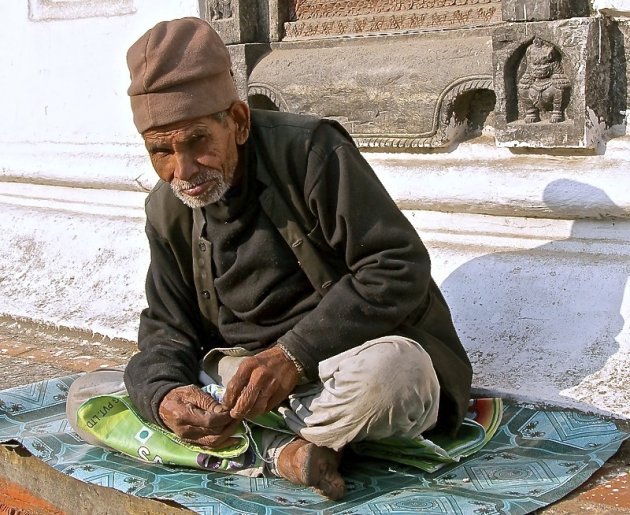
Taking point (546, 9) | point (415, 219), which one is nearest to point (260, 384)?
point (415, 219)

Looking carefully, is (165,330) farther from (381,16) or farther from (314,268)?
(381,16)

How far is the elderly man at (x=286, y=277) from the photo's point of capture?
2.51m

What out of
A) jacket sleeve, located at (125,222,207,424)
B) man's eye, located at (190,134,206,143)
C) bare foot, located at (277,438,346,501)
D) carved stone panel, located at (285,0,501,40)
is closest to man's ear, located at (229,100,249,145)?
man's eye, located at (190,134,206,143)

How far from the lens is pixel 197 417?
2.59 metres

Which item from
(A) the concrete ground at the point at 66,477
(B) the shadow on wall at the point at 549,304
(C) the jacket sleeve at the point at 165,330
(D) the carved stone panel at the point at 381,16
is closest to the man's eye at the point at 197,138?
(C) the jacket sleeve at the point at 165,330

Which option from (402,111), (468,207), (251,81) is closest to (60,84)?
(251,81)

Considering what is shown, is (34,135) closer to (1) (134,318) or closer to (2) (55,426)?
(1) (134,318)

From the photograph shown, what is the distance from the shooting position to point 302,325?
258cm

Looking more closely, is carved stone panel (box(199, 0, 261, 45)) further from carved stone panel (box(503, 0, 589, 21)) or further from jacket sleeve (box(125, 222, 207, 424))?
jacket sleeve (box(125, 222, 207, 424))

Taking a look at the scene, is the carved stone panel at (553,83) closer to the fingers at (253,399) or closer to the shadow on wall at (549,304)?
the shadow on wall at (549,304)

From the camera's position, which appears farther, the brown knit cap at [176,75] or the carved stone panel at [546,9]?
the carved stone panel at [546,9]

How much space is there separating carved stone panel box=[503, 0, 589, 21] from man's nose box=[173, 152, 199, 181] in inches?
54.1

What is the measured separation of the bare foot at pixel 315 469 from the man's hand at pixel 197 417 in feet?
0.55

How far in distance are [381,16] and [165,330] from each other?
5.50 feet
